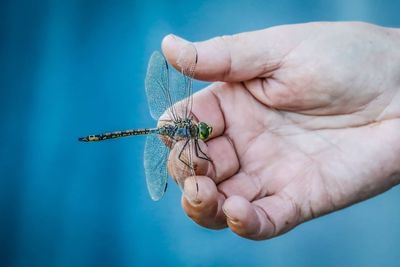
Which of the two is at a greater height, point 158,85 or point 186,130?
point 158,85

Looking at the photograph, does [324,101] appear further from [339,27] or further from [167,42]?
[167,42]

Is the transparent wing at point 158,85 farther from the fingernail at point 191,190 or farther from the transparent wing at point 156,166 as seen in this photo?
the fingernail at point 191,190

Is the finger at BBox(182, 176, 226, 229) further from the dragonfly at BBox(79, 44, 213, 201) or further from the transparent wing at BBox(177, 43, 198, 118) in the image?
the transparent wing at BBox(177, 43, 198, 118)

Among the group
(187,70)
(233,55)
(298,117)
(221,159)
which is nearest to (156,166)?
(221,159)

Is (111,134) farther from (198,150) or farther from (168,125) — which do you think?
(198,150)

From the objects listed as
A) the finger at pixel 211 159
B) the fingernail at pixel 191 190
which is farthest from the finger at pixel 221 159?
the fingernail at pixel 191 190

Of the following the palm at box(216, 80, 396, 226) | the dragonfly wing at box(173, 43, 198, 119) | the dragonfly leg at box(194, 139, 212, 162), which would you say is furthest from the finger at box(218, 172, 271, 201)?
the dragonfly wing at box(173, 43, 198, 119)

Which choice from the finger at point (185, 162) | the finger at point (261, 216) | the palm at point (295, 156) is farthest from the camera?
the palm at point (295, 156)
